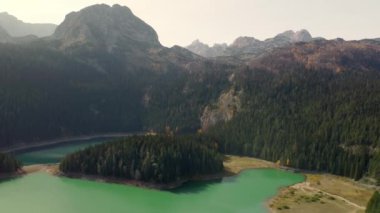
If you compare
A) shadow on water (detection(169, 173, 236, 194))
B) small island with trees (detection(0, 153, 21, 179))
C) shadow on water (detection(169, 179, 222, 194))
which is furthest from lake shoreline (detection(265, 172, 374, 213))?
small island with trees (detection(0, 153, 21, 179))

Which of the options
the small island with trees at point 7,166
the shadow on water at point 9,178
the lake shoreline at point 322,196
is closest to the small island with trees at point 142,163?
the shadow on water at point 9,178

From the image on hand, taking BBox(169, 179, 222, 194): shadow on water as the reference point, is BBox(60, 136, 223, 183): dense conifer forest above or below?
above

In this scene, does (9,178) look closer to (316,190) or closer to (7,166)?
(7,166)

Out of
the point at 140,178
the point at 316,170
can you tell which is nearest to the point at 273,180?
the point at 316,170

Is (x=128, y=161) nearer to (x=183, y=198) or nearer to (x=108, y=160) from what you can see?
(x=108, y=160)

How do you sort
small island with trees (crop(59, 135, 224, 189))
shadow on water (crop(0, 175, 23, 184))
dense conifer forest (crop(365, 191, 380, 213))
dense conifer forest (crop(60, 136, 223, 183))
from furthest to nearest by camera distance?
dense conifer forest (crop(60, 136, 223, 183)) → small island with trees (crop(59, 135, 224, 189)) → shadow on water (crop(0, 175, 23, 184)) → dense conifer forest (crop(365, 191, 380, 213))

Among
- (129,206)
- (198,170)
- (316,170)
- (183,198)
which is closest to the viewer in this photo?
(129,206)

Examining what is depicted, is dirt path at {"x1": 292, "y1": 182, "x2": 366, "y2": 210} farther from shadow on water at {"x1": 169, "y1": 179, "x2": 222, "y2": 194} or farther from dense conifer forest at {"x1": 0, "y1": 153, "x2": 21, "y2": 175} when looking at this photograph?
dense conifer forest at {"x1": 0, "y1": 153, "x2": 21, "y2": 175}
